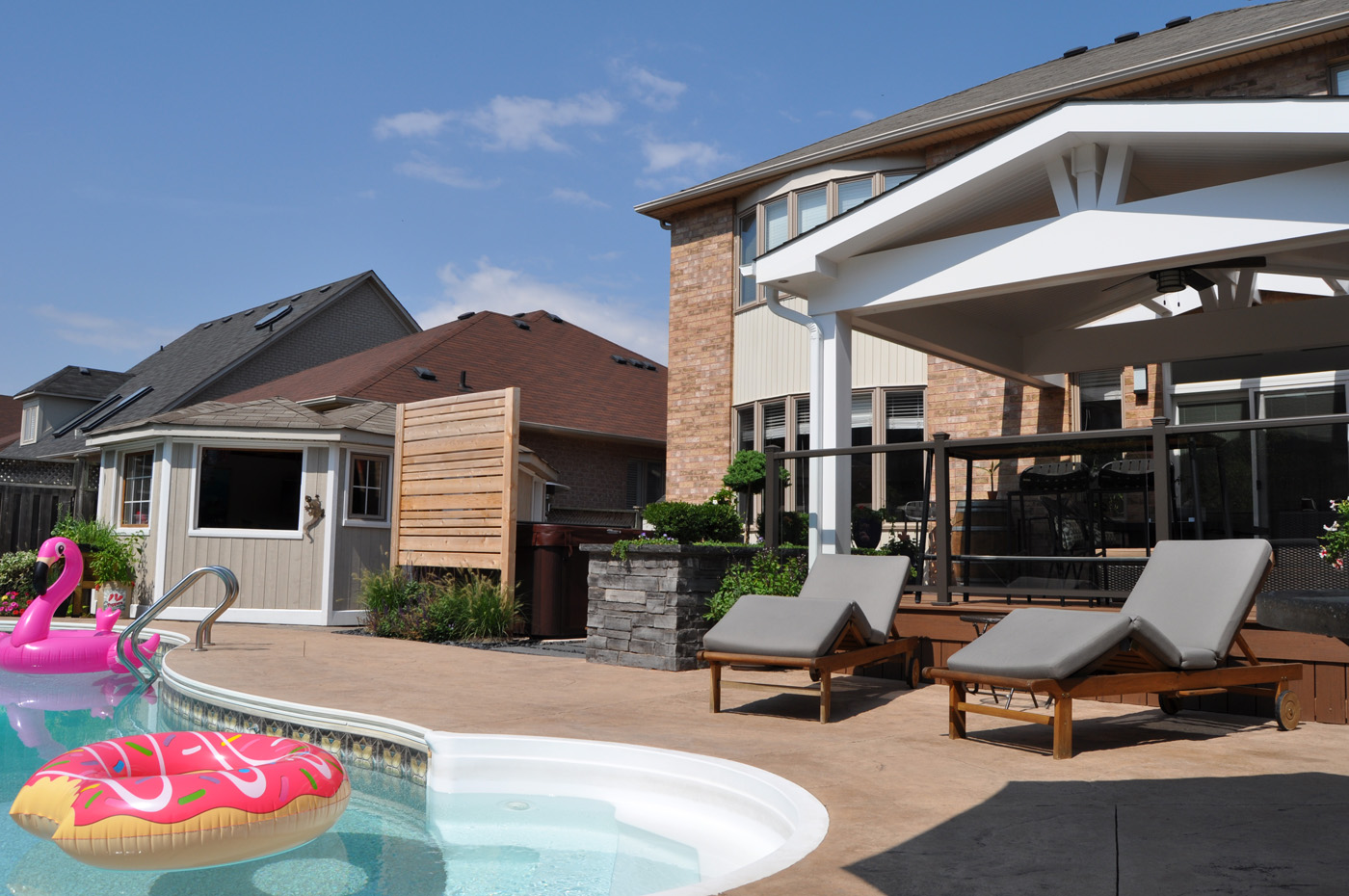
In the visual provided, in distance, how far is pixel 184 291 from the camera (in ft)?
101

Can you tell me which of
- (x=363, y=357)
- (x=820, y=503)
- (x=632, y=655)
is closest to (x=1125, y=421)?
(x=820, y=503)

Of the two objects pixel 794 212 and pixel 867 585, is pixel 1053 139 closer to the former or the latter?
pixel 867 585

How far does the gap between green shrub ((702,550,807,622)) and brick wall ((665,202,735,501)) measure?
20.9 feet

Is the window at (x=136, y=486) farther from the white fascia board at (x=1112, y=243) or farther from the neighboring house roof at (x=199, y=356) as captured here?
the white fascia board at (x=1112, y=243)

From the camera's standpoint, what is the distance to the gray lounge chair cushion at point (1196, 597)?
479cm

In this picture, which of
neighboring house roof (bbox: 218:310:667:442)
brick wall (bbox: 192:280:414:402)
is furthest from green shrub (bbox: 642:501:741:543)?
brick wall (bbox: 192:280:414:402)

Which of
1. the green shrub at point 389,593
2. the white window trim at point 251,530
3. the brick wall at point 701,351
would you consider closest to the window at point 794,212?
the brick wall at point 701,351

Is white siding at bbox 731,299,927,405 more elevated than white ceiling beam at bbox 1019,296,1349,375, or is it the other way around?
white siding at bbox 731,299,927,405

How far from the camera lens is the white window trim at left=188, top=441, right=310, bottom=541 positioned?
41.7 ft

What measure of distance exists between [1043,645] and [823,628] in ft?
4.22

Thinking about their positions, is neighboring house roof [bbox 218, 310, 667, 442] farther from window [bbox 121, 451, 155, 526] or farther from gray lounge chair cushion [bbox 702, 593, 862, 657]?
gray lounge chair cushion [bbox 702, 593, 862, 657]

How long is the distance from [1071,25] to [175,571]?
53.4ft

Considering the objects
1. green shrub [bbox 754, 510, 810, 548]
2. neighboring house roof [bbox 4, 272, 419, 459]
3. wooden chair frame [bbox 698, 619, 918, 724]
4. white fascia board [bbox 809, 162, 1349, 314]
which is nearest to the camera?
wooden chair frame [bbox 698, 619, 918, 724]

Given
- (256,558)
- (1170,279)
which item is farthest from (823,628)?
(256,558)
